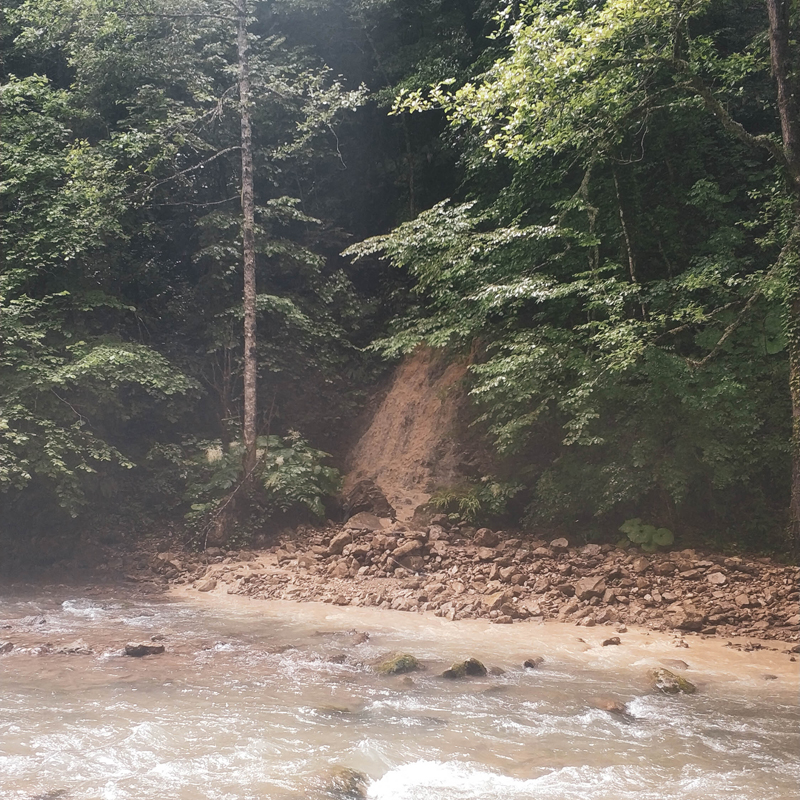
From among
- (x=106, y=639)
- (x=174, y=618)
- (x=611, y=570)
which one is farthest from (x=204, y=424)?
(x=611, y=570)

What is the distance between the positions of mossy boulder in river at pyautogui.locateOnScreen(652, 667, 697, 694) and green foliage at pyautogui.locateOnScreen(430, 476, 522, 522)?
5.31 m

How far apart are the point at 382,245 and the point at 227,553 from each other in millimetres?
5853

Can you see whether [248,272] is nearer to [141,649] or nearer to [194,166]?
[194,166]

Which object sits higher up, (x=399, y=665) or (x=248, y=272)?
(x=248, y=272)

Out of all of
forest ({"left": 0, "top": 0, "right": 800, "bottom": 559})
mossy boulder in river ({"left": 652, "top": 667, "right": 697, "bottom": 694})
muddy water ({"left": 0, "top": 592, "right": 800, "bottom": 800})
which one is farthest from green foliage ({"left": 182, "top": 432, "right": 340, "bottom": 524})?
mossy boulder in river ({"left": 652, "top": 667, "right": 697, "bottom": 694})

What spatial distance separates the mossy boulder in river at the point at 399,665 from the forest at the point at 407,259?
167 inches

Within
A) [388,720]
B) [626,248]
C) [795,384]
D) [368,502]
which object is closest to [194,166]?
[368,502]

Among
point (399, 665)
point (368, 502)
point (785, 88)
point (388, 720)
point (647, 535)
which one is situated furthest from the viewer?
point (368, 502)

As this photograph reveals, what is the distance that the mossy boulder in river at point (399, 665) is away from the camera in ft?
20.5

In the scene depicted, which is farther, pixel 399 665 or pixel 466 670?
pixel 399 665

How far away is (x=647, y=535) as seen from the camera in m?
9.62

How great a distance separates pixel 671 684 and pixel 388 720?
8.07ft

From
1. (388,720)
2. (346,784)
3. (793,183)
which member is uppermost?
(793,183)

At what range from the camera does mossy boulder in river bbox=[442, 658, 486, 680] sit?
612 centimetres
